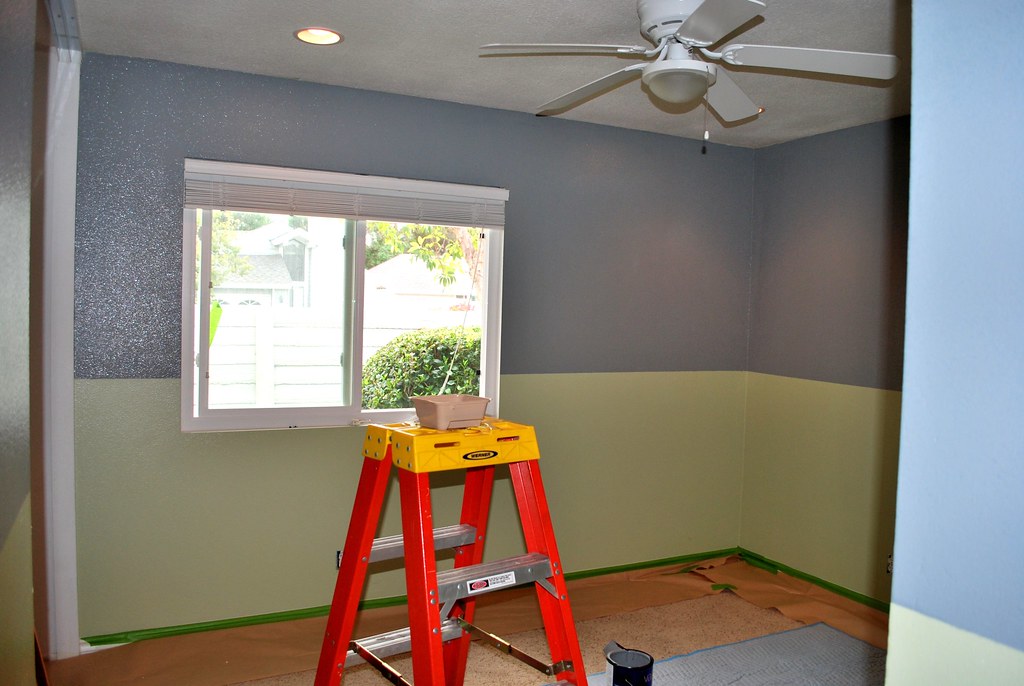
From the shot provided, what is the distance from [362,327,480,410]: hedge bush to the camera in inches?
146

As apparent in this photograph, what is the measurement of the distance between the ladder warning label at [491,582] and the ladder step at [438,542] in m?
0.29

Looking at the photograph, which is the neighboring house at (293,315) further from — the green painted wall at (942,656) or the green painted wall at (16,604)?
the green painted wall at (942,656)

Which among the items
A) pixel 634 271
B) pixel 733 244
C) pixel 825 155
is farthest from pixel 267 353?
pixel 825 155

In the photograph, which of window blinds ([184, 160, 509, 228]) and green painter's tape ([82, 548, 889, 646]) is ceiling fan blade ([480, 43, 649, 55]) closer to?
window blinds ([184, 160, 509, 228])

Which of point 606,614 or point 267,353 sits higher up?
point 267,353

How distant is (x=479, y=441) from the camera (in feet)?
7.72

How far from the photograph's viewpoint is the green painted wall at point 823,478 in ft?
12.5

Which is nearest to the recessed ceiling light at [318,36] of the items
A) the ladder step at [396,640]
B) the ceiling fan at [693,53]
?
the ceiling fan at [693,53]

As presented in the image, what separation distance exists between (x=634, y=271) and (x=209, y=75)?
7.88ft

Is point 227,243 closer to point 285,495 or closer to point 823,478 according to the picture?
point 285,495

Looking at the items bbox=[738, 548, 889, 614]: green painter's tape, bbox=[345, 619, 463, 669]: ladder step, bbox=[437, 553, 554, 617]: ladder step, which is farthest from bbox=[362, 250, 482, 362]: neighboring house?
bbox=[738, 548, 889, 614]: green painter's tape

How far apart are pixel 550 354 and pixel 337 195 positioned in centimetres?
139

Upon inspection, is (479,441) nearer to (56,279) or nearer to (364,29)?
(364,29)

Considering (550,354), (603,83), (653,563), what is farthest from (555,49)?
(653,563)
